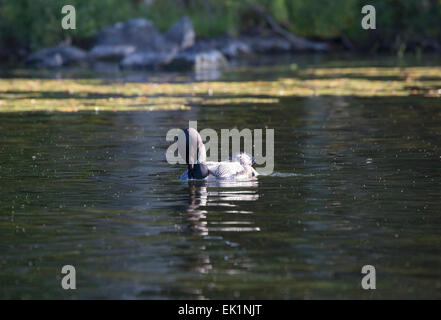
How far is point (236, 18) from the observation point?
72.1m

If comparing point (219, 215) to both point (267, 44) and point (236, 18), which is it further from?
point (236, 18)

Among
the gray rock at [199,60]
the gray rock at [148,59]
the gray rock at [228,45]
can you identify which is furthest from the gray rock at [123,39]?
the gray rock at [199,60]

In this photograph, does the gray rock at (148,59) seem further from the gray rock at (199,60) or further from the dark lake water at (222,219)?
the dark lake water at (222,219)

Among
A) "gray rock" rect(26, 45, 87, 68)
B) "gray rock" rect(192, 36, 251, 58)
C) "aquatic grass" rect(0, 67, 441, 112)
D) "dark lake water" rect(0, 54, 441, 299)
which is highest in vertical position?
"gray rock" rect(192, 36, 251, 58)

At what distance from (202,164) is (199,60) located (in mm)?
40939

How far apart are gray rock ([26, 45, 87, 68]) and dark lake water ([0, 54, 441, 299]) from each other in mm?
38169

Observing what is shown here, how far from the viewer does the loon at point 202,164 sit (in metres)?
13.2

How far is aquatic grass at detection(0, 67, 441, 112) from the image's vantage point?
2720 cm

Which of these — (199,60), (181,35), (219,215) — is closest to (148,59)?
(199,60)

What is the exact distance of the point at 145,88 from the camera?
111 feet

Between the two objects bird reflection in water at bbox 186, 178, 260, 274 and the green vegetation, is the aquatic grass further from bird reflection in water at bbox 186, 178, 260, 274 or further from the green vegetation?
the green vegetation

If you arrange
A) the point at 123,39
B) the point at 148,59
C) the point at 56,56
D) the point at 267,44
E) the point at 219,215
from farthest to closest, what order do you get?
the point at 267,44, the point at 123,39, the point at 56,56, the point at 148,59, the point at 219,215

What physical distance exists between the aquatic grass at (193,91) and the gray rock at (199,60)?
1349 cm

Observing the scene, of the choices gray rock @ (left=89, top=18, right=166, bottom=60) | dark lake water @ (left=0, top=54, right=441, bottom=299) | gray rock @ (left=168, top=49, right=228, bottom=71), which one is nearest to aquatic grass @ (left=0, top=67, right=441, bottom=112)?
dark lake water @ (left=0, top=54, right=441, bottom=299)
